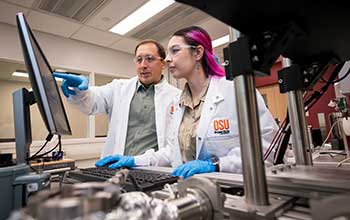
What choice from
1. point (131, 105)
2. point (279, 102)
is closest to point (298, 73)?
point (131, 105)

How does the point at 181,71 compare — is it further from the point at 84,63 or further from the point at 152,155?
the point at 84,63

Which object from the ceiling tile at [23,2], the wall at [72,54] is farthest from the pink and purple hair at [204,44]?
the wall at [72,54]

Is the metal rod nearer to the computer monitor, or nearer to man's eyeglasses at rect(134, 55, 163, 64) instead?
the computer monitor

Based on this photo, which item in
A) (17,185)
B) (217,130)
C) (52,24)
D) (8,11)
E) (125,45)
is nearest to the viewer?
(17,185)

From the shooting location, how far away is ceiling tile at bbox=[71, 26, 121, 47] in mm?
3760

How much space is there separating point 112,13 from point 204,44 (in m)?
2.35

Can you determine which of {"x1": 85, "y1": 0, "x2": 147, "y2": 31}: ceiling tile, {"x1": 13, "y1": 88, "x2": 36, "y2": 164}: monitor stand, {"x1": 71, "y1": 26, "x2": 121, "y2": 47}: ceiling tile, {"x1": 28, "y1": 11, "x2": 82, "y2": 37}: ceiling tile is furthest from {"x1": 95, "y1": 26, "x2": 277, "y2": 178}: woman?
{"x1": 71, "y1": 26, "x2": 121, "y2": 47}: ceiling tile

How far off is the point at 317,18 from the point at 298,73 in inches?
11.7

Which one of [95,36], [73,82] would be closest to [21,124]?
[73,82]

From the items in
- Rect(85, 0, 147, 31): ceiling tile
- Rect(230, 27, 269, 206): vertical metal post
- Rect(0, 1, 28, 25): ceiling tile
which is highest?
Rect(0, 1, 28, 25): ceiling tile

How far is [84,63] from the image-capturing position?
4.22 metres

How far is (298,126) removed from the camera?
77cm

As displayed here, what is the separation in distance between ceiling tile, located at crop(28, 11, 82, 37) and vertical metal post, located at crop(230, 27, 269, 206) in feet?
11.9

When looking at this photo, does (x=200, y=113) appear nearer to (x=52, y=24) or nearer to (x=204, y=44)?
(x=204, y=44)
